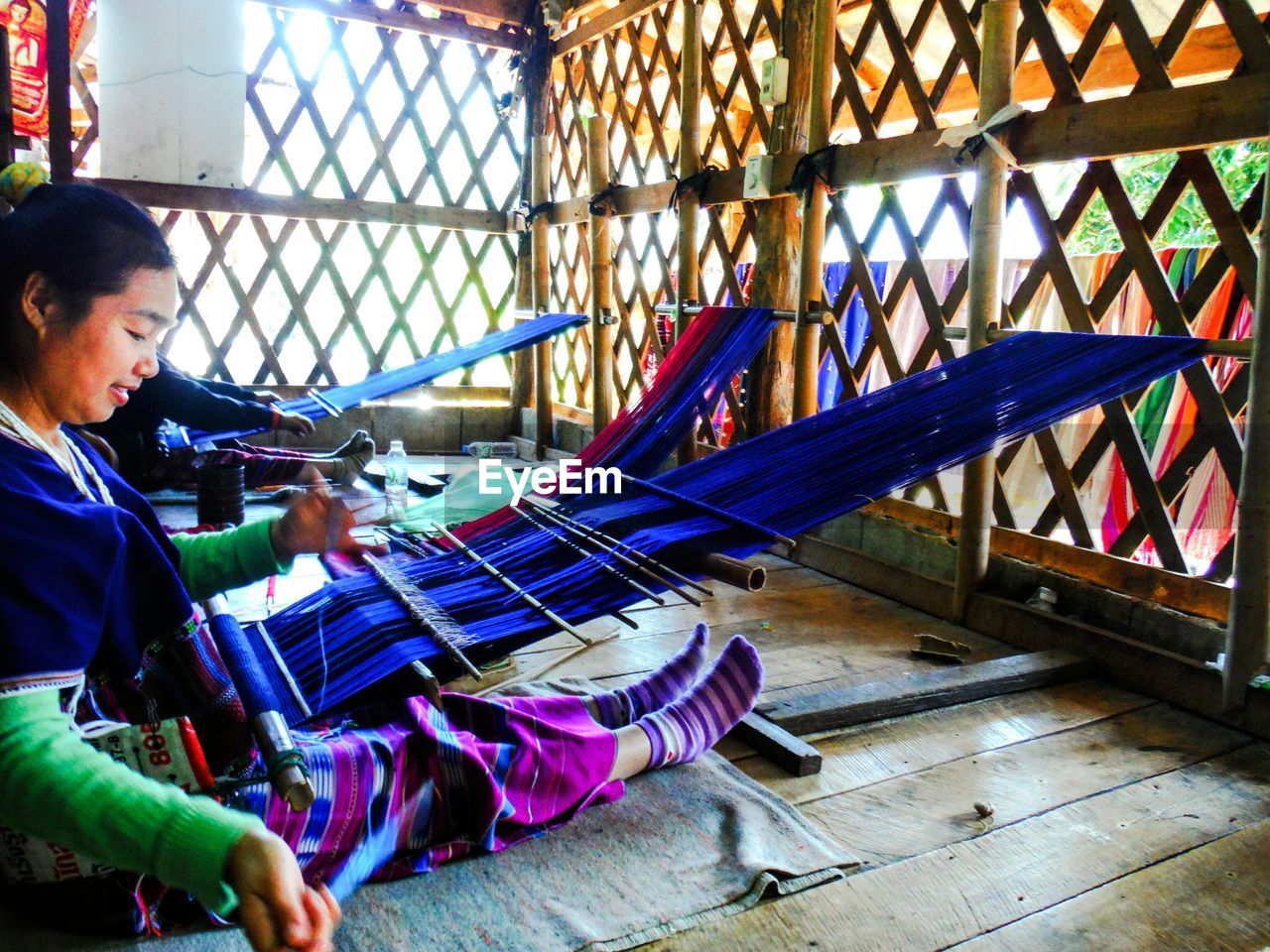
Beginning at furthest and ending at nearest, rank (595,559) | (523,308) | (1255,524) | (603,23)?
(523,308)
(603,23)
(1255,524)
(595,559)

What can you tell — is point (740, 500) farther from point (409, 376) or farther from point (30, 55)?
point (30, 55)

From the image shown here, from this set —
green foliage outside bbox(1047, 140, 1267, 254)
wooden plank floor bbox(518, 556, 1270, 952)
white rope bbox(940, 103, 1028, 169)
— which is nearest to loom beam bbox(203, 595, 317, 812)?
wooden plank floor bbox(518, 556, 1270, 952)

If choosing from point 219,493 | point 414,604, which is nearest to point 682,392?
point 414,604

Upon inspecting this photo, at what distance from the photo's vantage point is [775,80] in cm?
315

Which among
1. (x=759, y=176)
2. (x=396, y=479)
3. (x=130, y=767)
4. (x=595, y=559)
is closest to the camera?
(x=130, y=767)

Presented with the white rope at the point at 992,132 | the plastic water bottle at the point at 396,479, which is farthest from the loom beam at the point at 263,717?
the white rope at the point at 992,132

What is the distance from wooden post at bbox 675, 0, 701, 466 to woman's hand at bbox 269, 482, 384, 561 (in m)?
2.35

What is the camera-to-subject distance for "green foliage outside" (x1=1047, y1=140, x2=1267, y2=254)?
11.9 feet

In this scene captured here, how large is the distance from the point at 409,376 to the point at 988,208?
2.26 m

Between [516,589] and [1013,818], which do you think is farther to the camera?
[1013,818]

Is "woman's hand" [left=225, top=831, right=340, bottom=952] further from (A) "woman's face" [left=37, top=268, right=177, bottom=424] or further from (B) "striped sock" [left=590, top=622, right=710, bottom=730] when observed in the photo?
(B) "striped sock" [left=590, top=622, right=710, bottom=730]

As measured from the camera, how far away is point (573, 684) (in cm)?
208

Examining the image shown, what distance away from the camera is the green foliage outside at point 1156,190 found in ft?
11.9

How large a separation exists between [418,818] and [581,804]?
0.32m
